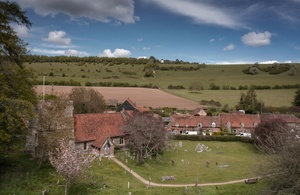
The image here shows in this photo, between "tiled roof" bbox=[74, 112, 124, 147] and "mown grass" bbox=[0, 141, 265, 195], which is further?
"tiled roof" bbox=[74, 112, 124, 147]

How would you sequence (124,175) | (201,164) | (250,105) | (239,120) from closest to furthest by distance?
1. (124,175)
2. (201,164)
3. (239,120)
4. (250,105)

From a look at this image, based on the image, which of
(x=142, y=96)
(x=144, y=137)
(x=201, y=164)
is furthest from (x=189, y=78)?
(x=144, y=137)

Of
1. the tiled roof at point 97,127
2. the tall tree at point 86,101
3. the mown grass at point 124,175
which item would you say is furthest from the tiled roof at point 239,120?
the tiled roof at point 97,127

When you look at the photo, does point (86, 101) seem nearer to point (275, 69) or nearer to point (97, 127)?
point (97, 127)

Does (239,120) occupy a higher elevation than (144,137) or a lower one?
lower

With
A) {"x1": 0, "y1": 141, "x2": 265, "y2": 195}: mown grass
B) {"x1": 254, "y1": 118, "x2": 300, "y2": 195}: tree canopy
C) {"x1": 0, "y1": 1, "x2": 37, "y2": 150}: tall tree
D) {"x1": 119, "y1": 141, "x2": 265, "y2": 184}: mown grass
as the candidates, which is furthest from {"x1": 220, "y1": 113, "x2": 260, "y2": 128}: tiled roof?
{"x1": 0, "y1": 1, "x2": 37, "y2": 150}: tall tree

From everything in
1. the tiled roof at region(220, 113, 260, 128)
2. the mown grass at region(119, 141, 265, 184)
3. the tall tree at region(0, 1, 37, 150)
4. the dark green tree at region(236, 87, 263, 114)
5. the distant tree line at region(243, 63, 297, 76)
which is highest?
the distant tree line at region(243, 63, 297, 76)

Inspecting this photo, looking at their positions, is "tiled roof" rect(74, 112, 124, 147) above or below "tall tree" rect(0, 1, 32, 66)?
below

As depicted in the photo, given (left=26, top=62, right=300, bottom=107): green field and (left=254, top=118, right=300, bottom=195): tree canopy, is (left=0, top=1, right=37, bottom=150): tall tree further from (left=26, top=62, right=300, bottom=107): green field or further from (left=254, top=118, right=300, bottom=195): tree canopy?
(left=26, top=62, right=300, bottom=107): green field
